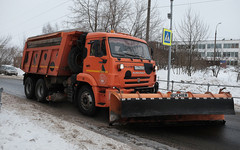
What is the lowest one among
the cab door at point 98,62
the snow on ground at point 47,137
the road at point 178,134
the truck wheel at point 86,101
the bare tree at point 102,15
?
the road at point 178,134

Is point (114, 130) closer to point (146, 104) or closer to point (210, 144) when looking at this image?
point (146, 104)

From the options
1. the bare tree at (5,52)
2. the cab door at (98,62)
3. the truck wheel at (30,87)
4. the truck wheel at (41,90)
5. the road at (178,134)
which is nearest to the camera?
the road at (178,134)

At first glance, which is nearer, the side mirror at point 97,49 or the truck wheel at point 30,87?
the side mirror at point 97,49

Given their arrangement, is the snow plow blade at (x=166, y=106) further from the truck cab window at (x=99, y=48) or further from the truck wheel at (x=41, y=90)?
the truck wheel at (x=41, y=90)

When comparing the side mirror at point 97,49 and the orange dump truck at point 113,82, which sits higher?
the side mirror at point 97,49

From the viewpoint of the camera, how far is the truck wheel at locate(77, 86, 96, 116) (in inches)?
248

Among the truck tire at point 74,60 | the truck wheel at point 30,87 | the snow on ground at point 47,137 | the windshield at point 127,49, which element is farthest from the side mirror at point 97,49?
A: the truck wheel at point 30,87

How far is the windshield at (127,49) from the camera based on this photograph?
6128 mm

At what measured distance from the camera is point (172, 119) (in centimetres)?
567

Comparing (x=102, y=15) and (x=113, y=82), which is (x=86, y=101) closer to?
(x=113, y=82)

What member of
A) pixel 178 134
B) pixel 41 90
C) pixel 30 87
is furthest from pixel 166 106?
pixel 30 87

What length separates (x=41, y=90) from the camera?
898 centimetres

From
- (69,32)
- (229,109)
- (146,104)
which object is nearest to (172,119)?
(146,104)

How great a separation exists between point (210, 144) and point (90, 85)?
3.77 m
